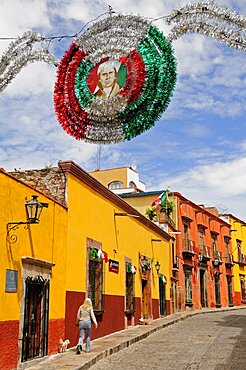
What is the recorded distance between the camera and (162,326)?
1814cm

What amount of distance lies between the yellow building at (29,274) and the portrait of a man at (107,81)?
2336 millimetres

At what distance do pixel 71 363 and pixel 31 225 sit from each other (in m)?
2.85

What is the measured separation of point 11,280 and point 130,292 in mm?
9454

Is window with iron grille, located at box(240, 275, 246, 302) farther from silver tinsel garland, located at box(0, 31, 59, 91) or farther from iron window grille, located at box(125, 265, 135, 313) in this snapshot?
silver tinsel garland, located at box(0, 31, 59, 91)

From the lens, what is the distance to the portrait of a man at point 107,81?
7.77 metres

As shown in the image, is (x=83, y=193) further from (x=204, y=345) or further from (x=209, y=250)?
(x=209, y=250)

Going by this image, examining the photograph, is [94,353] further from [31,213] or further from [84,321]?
[31,213]

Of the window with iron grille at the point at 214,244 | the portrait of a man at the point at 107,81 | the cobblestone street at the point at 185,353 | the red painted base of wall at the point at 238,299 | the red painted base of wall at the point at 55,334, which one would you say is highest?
the window with iron grille at the point at 214,244

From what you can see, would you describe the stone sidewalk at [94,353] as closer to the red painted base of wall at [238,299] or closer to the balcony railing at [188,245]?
the balcony railing at [188,245]

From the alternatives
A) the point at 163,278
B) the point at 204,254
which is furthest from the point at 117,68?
the point at 204,254

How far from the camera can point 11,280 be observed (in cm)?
875

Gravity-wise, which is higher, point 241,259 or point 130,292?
point 241,259

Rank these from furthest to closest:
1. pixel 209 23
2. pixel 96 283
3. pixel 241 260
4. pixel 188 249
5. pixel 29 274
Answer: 1. pixel 241 260
2. pixel 188 249
3. pixel 96 283
4. pixel 29 274
5. pixel 209 23

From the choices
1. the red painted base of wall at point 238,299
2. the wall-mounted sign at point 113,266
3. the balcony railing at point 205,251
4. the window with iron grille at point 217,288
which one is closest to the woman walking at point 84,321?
the wall-mounted sign at point 113,266
